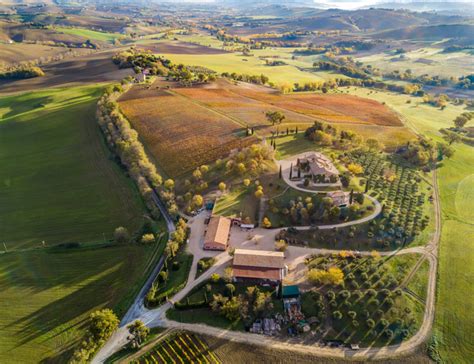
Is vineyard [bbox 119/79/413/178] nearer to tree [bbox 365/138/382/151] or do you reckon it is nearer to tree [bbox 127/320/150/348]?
tree [bbox 365/138/382/151]

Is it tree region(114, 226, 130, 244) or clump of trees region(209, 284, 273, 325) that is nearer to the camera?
clump of trees region(209, 284, 273, 325)

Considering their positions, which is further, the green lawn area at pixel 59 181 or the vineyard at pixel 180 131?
the vineyard at pixel 180 131

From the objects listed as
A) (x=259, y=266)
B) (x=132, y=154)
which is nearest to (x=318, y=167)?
(x=259, y=266)

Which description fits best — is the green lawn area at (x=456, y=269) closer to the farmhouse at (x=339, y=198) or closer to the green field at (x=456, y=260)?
the green field at (x=456, y=260)

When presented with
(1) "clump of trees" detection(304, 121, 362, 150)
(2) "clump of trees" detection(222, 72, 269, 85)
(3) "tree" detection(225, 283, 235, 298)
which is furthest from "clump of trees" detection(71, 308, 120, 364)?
(2) "clump of trees" detection(222, 72, 269, 85)

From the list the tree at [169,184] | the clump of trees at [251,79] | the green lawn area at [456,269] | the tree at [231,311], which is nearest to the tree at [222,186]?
the tree at [169,184]

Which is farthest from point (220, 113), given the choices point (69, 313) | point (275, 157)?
point (69, 313)
